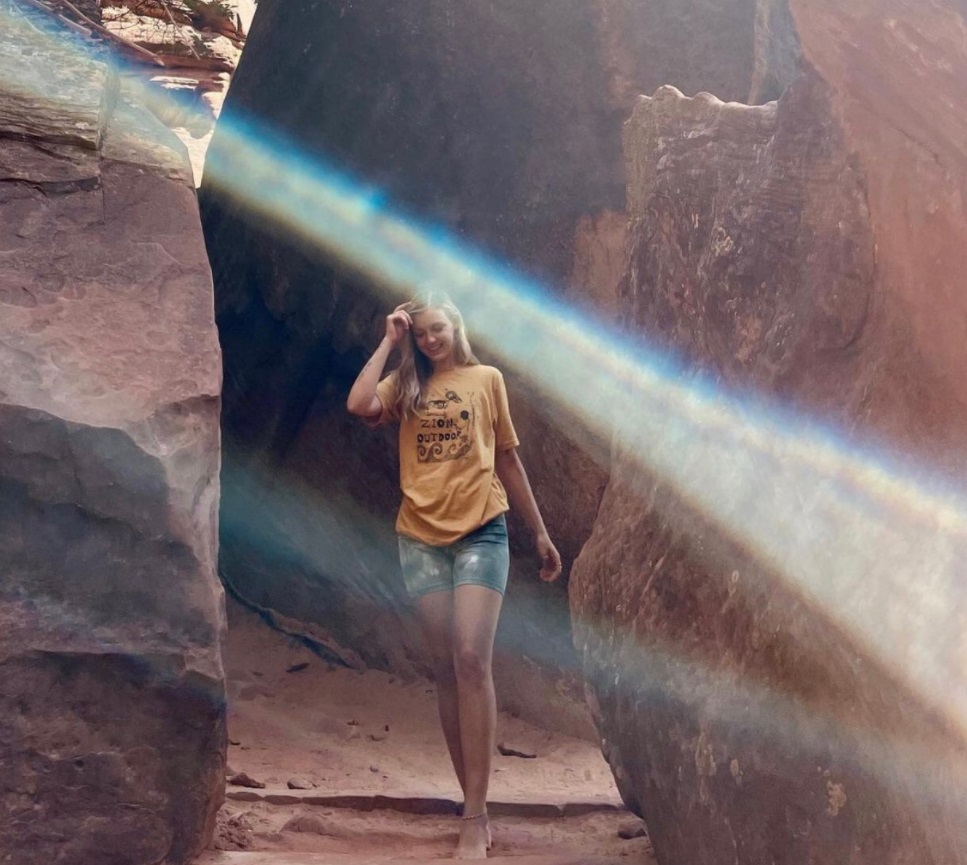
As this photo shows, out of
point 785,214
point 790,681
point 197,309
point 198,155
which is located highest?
point 785,214

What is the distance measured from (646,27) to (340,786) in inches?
120

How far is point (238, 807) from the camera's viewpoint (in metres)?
3.64

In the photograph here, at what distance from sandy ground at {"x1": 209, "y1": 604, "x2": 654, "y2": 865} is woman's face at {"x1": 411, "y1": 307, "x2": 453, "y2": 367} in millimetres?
1286

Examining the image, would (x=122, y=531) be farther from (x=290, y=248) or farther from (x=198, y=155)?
(x=198, y=155)

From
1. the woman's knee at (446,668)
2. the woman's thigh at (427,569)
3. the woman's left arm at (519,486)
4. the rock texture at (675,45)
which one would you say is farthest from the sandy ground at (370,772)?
the rock texture at (675,45)

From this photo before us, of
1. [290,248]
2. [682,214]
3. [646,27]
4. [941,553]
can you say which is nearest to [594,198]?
[646,27]

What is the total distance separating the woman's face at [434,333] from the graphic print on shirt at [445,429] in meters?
0.12

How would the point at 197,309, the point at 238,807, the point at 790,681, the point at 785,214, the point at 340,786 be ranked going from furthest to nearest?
the point at 340,786 → the point at 238,807 → the point at 197,309 → the point at 785,214 → the point at 790,681

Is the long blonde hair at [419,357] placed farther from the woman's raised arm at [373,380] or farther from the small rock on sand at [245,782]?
the small rock on sand at [245,782]

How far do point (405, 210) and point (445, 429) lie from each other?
7.07 feet

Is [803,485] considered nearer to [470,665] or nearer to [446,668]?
[470,665]

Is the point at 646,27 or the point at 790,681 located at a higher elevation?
the point at 646,27

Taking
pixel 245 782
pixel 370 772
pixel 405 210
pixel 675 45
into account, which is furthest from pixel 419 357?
pixel 675 45

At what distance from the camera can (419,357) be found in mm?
3389
